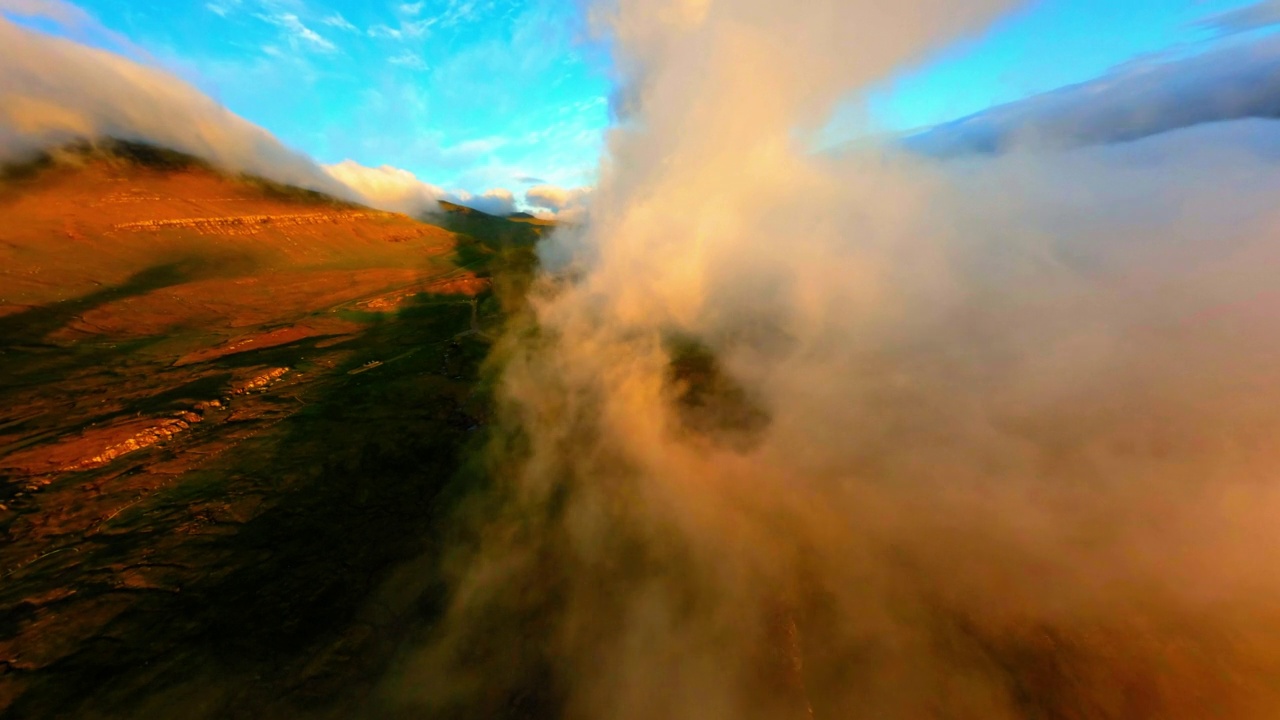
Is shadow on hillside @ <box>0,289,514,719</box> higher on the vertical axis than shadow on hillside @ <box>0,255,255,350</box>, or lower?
higher

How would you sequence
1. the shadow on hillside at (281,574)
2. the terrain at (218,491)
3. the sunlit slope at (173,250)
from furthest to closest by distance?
the sunlit slope at (173,250), the terrain at (218,491), the shadow on hillside at (281,574)

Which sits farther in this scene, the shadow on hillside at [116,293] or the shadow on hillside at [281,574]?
the shadow on hillside at [116,293]

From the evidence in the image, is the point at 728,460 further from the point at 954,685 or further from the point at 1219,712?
the point at 1219,712

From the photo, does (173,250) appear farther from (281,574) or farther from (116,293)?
Result: (281,574)

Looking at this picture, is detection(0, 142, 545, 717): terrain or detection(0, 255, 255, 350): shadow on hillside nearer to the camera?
detection(0, 142, 545, 717): terrain

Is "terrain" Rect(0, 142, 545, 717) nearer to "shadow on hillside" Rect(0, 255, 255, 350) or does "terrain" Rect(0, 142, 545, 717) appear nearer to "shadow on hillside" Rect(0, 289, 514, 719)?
"shadow on hillside" Rect(0, 289, 514, 719)

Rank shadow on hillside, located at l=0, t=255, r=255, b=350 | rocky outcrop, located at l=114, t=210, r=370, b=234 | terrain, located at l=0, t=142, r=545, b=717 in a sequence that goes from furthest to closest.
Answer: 1. rocky outcrop, located at l=114, t=210, r=370, b=234
2. shadow on hillside, located at l=0, t=255, r=255, b=350
3. terrain, located at l=0, t=142, r=545, b=717

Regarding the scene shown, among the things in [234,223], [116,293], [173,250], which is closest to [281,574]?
[116,293]

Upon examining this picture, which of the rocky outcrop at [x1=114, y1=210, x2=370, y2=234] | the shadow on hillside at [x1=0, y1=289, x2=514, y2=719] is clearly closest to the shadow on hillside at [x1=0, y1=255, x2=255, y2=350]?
the rocky outcrop at [x1=114, y1=210, x2=370, y2=234]

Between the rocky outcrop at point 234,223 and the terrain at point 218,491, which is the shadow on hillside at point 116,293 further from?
the rocky outcrop at point 234,223

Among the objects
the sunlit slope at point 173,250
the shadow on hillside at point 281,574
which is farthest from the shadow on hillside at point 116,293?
the shadow on hillside at point 281,574
